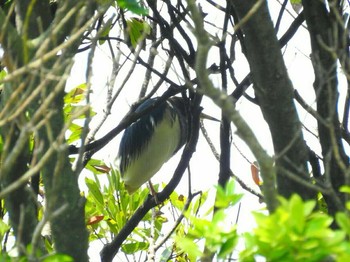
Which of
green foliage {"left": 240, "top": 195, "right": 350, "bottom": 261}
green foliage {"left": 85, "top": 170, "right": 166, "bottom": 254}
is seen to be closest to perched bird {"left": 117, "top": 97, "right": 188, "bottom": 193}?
green foliage {"left": 85, "top": 170, "right": 166, "bottom": 254}

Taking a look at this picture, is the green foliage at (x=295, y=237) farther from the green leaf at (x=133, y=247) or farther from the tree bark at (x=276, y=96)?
the green leaf at (x=133, y=247)

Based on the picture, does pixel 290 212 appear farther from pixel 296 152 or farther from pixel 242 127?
pixel 296 152

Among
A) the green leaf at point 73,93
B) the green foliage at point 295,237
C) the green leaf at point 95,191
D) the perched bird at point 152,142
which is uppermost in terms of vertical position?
the perched bird at point 152,142

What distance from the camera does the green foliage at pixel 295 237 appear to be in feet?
4.17

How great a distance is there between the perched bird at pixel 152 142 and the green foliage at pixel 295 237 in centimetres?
517

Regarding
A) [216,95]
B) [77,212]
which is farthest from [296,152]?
[216,95]

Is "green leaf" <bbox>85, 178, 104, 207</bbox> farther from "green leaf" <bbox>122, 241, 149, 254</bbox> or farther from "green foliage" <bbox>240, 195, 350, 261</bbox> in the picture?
"green foliage" <bbox>240, 195, 350, 261</bbox>

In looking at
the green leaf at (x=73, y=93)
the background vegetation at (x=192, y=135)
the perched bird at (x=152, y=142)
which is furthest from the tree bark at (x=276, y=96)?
the perched bird at (x=152, y=142)

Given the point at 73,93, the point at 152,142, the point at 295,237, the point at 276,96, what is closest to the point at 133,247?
the point at 73,93

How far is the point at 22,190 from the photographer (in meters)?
2.15

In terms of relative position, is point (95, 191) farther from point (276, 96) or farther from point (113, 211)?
point (276, 96)

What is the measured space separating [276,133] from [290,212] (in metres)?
0.90

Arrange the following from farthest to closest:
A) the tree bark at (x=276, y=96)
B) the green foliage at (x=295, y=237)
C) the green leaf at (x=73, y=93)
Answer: the green leaf at (x=73, y=93), the tree bark at (x=276, y=96), the green foliage at (x=295, y=237)

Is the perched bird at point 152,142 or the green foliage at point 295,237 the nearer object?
the green foliage at point 295,237
